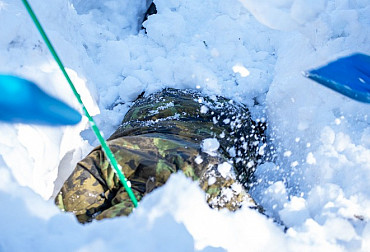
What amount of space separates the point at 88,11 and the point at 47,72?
1933 millimetres

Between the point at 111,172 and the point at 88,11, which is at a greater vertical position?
the point at 111,172

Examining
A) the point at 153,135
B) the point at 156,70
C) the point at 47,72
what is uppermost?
the point at 47,72

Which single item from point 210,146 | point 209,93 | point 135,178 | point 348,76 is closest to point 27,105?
point 135,178

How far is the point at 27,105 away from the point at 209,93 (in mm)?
1129

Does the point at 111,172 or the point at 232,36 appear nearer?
the point at 111,172

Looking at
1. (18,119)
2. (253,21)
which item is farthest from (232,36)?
(18,119)

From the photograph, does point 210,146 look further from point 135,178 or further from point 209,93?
point 209,93

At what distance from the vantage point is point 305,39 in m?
2.11

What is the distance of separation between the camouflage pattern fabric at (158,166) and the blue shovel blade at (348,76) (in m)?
0.48

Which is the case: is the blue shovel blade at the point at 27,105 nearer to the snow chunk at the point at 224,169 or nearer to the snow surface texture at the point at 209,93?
the snow surface texture at the point at 209,93

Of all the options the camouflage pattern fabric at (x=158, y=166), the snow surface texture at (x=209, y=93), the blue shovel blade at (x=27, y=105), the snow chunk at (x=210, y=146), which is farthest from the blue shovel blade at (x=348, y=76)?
the blue shovel blade at (x=27, y=105)

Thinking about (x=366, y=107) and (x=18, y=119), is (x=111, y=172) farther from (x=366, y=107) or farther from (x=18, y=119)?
(x=366, y=107)

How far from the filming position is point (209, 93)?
221 cm

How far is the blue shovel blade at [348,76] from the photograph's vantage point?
1704 millimetres
